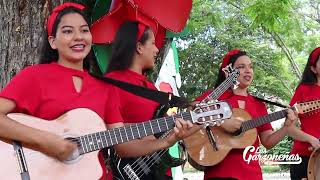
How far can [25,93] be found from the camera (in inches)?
96.3

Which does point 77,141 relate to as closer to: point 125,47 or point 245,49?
point 125,47

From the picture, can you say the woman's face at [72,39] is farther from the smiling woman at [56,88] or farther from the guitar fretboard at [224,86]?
the guitar fretboard at [224,86]

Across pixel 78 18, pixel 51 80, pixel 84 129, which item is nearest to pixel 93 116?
pixel 84 129

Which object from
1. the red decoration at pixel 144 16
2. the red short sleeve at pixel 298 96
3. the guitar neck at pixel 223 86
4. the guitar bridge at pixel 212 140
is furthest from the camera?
the red short sleeve at pixel 298 96

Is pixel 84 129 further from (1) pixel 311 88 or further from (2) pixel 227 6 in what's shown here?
(2) pixel 227 6

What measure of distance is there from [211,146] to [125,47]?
1.17 meters

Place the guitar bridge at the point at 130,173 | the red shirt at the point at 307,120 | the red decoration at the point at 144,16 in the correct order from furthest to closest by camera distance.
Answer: the red shirt at the point at 307,120 → the red decoration at the point at 144,16 → the guitar bridge at the point at 130,173

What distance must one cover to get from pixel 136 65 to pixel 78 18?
57cm

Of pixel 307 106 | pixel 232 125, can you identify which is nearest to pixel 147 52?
pixel 232 125

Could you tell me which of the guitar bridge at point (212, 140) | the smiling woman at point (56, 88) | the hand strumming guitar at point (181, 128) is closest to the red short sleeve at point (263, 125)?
the guitar bridge at point (212, 140)

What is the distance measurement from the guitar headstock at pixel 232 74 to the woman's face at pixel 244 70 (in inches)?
1.5

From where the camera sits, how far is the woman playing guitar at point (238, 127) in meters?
3.80

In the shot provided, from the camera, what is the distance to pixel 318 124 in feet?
14.5

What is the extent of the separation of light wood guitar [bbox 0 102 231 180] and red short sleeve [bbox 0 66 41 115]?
0.15ft
